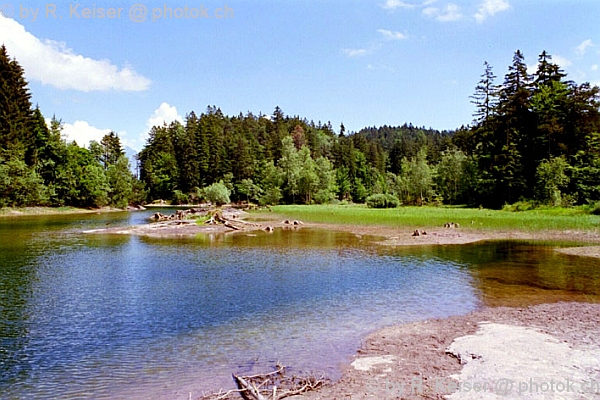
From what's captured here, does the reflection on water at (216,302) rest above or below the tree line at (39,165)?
below

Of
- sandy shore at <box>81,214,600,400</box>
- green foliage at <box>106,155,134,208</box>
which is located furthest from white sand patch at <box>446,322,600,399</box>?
green foliage at <box>106,155,134,208</box>

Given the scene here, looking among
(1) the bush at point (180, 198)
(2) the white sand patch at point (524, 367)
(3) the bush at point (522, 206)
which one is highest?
(1) the bush at point (180, 198)

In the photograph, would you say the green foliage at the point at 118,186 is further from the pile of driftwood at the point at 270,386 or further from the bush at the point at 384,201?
Result: the pile of driftwood at the point at 270,386

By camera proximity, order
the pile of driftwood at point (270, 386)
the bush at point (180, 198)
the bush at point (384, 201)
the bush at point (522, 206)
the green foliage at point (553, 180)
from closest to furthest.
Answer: the pile of driftwood at point (270, 386) < the green foliage at point (553, 180) < the bush at point (522, 206) < the bush at point (384, 201) < the bush at point (180, 198)

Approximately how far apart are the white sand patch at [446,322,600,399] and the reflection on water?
2.66 meters

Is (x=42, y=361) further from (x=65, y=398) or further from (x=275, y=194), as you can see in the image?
(x=275, y=194)

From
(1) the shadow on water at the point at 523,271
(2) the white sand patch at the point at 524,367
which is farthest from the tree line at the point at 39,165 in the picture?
(2) the white sand patch at the point at 524,367

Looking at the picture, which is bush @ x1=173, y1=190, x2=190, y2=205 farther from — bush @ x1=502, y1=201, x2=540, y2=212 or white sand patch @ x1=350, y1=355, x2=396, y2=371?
white sand patch @ x1=350, y1=355, x2=396, y2=371

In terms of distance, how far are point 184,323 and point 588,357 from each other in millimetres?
10230

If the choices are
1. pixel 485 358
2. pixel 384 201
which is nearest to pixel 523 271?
pixel 485 358

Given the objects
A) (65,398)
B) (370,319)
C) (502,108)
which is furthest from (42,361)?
(502,108)

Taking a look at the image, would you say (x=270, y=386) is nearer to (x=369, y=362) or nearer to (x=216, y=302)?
(x=369, y=362)

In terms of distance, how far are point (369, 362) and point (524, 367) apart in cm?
303

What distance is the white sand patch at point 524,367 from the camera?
7438 millimetres
